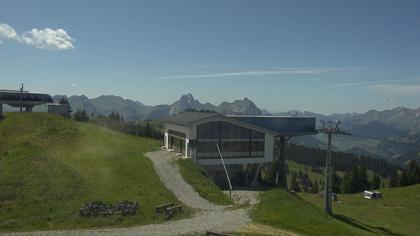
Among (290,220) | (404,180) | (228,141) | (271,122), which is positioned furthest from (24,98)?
(404,180)

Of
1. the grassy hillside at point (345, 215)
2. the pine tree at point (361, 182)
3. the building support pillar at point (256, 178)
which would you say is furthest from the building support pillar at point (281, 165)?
the pine tree at point (361, 182)

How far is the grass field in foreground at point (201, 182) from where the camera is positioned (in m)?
41.4

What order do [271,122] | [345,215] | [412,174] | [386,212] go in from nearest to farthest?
[345,215] < [271,122] < [386,212] < [412,174]

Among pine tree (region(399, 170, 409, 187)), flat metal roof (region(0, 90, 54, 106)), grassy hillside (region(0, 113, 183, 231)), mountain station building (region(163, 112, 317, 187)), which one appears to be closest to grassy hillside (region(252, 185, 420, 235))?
mountain station building (region(163, 112, 317, 187))

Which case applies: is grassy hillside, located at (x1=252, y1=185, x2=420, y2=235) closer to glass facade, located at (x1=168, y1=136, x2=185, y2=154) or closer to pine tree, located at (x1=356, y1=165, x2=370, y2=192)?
glass facade, located at (x1=168, y1=136, x2=185, y2=154)

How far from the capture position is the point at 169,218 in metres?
31.8

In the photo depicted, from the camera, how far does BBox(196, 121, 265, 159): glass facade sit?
5572 cm

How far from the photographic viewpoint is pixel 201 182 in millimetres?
46156

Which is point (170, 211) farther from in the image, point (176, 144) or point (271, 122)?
point (271, 122)

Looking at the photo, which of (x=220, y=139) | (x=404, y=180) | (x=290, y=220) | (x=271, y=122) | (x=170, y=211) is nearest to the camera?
(x=170, y=211)

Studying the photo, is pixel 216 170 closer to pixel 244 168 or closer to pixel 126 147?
pixel 244 168

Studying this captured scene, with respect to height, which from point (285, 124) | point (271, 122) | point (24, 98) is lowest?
point (285, 124)

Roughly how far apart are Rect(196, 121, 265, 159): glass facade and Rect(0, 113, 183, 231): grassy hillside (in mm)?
8239

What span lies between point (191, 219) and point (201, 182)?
14026 millimetres
